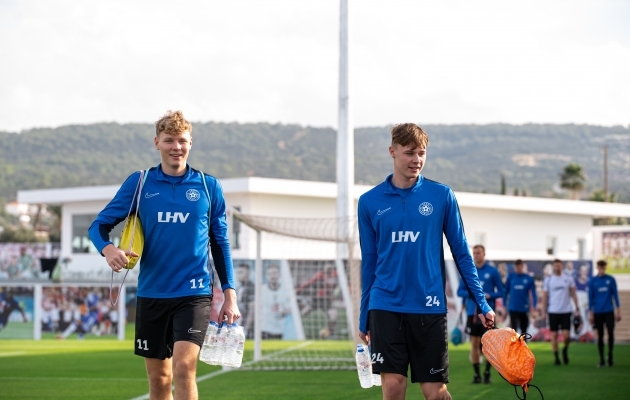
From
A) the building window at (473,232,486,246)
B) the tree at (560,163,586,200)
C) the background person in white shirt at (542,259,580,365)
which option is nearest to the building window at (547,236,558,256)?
the building window at (473,232,486,246)

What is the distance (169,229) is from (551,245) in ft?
180

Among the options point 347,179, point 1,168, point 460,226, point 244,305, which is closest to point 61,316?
point 244,305

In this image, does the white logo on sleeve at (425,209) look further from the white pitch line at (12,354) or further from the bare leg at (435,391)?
the white pitch line at (12,354)

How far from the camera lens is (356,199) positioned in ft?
169

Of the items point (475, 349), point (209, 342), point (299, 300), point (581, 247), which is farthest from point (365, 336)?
point (581, 247)

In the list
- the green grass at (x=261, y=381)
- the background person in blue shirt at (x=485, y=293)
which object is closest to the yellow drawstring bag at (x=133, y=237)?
the green grass at (x=261, y=381)

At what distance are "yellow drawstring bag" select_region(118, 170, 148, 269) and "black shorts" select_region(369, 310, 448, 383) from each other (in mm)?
1591

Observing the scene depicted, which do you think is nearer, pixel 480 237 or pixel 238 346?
pixel 238 346

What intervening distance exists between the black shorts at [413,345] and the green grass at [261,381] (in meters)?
6.84

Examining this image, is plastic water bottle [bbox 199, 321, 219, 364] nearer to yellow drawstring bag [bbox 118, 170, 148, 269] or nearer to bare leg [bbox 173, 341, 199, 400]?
bare leg [bbox 173, 341, 199, 400]

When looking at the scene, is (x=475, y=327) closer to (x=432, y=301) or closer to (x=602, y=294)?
(x=602, y=294)

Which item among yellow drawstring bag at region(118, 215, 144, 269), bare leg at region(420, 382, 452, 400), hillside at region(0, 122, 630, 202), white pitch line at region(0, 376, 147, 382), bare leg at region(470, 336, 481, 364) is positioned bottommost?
white pitch line at region(0, 376, 147, 382)

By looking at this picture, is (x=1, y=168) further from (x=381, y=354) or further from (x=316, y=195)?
(x=381, y=354)

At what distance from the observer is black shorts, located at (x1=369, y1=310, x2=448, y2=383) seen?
6660 mm
